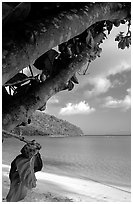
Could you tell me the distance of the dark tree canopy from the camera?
1.94 ft

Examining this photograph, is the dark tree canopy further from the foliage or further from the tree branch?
the foliage

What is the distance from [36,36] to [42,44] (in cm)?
3

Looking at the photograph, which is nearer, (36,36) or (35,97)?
→ (36,36)

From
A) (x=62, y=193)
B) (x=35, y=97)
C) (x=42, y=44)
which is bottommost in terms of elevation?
(x=62, y=193)

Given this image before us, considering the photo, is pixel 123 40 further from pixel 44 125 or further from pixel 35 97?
pixel 44 125

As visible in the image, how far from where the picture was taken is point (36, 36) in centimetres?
62

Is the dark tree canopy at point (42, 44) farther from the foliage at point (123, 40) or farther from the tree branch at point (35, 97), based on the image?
the foliage at point (123, 40)

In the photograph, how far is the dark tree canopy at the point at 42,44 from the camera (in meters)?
0.59

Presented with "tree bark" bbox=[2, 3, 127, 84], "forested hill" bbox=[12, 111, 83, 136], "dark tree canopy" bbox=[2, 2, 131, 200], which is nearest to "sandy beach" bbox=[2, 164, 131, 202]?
"forested hill" bbox=[12, 111, 83, 136]

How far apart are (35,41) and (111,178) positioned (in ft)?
63.2

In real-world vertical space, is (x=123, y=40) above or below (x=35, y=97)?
above

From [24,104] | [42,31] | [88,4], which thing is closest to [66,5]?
[88,4]

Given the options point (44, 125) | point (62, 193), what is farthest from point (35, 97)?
point (44, 125)

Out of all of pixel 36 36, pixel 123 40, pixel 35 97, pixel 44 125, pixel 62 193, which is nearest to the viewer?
pixel 36 36
